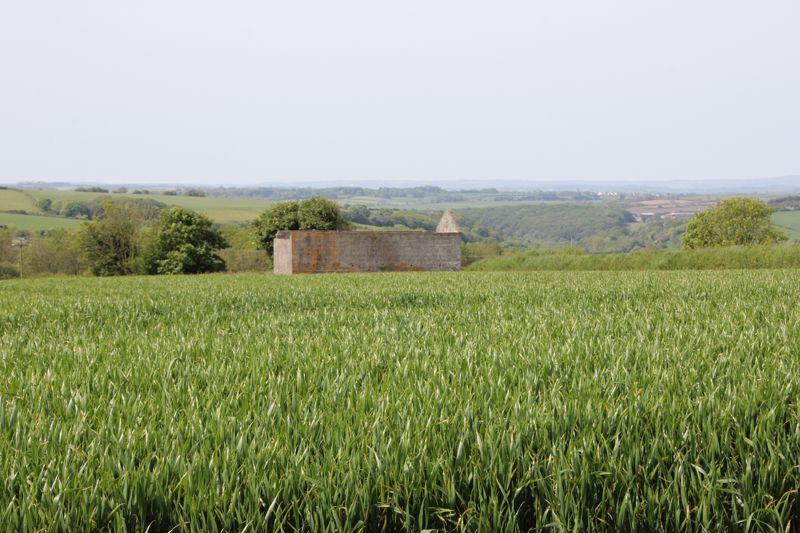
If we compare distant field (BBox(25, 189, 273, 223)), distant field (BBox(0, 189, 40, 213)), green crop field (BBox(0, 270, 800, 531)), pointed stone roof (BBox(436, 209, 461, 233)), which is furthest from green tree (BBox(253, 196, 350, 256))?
green crop field (BBox(0, 270, 800, 531))

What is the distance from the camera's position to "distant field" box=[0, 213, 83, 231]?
331ft

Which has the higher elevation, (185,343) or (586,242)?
(185,343)

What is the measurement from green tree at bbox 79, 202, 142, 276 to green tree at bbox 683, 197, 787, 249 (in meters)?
→ 65.1

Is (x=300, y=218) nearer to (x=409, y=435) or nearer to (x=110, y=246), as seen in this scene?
(x=110, y=246)

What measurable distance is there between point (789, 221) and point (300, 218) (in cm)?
7778

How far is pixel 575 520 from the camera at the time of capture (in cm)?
245

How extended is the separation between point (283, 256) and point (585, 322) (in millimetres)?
36998

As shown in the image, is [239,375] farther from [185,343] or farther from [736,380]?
[736,380]

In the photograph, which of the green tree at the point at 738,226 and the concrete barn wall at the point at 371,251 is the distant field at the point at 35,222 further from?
the green tree at the point at 738,226

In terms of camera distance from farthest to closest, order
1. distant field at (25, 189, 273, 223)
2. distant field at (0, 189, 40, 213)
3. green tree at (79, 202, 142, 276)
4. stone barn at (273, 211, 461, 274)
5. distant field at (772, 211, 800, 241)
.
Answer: distant field at (25, 189, 273, 223) < distant field at (0, 189, 40, 213) < distant field at (772, 211, 800, 241) < green tree at (79, 202, 142, 276) < stone barn at (273, 211, 461, 274)

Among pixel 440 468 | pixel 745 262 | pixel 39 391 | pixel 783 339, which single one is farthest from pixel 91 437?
pixel 745 262

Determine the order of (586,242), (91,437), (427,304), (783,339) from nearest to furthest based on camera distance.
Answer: (91,437), (783,339), (427,304), (586,242)

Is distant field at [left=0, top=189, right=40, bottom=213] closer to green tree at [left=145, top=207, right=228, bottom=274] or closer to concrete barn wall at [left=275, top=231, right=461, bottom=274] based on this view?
green tree at [left=145, top=207, right=228, bottom=274]

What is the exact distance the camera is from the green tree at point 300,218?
76250 mm
